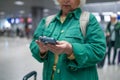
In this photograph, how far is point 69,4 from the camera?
2.03m

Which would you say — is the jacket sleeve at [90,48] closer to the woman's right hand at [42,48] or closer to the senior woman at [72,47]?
the senior woman at [72,47]

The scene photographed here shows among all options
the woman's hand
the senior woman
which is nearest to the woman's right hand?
the senior woman

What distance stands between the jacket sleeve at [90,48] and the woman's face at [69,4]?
14 cm

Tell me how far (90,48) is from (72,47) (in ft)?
0.47

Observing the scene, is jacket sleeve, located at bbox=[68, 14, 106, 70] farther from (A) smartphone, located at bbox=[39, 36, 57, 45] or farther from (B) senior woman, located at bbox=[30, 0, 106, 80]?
(A) smartphone, located at bbox=[39, 36, 57, 45]

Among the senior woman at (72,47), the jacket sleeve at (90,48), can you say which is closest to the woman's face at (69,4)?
the senior woman at (72,47)

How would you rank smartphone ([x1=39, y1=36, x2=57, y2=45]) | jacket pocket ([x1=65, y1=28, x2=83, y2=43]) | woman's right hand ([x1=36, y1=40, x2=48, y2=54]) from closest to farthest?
smartphone ([x1=39, y1=36, x2=57, y2=45]) < woman's right hand ([x1=36, y1=40, x2=48, y2=54]) < jacket pocket ([x1=65, y1=28, x2=83, y2=43])

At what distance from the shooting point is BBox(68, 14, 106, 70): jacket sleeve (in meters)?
1.85

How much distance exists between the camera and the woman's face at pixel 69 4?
2.02 meters

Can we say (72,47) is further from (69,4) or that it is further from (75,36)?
(69,4)

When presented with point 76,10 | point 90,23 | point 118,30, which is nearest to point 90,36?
point 90,23

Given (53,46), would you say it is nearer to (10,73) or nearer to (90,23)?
(90,23)

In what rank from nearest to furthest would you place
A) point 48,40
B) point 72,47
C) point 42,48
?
point 48,40, point 72,47, point 42,48

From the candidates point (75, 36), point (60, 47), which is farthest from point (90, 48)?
point (60, 47)
